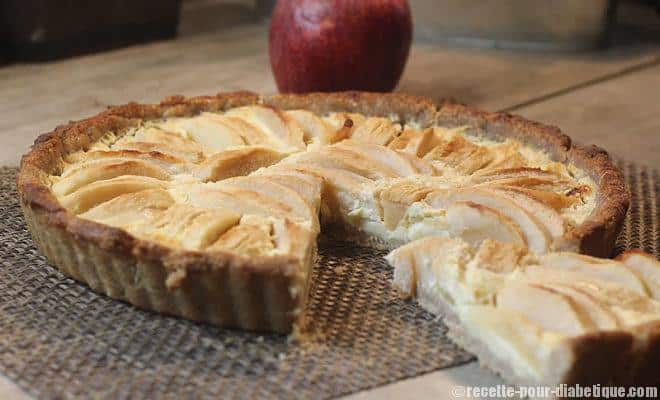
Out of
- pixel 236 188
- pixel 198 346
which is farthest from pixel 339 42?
pixel 198 346

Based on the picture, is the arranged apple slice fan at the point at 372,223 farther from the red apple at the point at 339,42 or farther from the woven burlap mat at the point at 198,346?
the red apple at the point at 339,42

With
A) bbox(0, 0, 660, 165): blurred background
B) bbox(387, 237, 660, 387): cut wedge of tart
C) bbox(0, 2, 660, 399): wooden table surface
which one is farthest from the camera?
bbox(0, 0, 660, 165): blurred background

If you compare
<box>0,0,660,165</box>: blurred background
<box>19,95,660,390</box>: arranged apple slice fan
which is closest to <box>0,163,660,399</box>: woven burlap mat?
<box>19,95,660,390</box>: arranged apple slice fan

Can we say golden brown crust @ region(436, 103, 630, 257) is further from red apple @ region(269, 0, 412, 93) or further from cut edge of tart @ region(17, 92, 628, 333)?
red apple @ region(269, 0, 412, 93)

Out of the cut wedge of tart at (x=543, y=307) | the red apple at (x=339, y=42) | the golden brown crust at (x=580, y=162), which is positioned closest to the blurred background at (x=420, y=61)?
the red apple at (x=339, y=42)

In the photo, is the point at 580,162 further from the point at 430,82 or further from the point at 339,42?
the point at 430,82

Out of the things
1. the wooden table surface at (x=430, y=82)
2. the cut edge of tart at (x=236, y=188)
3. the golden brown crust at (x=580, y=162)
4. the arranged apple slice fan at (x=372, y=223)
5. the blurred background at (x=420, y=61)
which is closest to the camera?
the arranged apple slice fan at (x=372, y=223)
